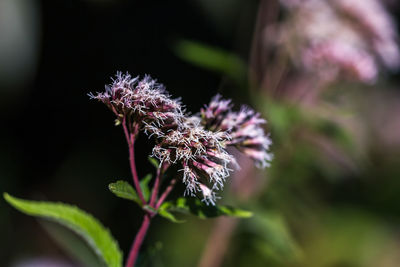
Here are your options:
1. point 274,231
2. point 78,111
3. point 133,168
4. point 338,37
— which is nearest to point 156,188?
point 133,168

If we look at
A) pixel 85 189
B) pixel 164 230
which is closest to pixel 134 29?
pixel 85 189

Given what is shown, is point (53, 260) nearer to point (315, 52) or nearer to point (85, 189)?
point (85, 189)

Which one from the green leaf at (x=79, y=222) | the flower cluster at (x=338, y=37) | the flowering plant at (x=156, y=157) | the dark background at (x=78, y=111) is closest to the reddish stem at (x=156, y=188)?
the flowering plant at (x=156, y=157)

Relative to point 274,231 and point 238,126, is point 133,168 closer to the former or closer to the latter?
point 238,126

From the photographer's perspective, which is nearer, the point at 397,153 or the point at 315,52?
the point at 315,52

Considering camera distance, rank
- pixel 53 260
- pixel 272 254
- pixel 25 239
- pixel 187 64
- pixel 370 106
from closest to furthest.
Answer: pixel 272 254 → pixel 53 260 → pixel 25 239 → pixel 187 64 → pixel 370 106

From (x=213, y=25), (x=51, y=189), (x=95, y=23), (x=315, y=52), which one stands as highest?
(x=213, y=25)

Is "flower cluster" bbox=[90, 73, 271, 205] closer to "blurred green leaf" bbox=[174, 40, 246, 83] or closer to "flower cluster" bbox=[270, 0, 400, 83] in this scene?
"blurred green leaf" bbox=[174, 40, 246, 83]
